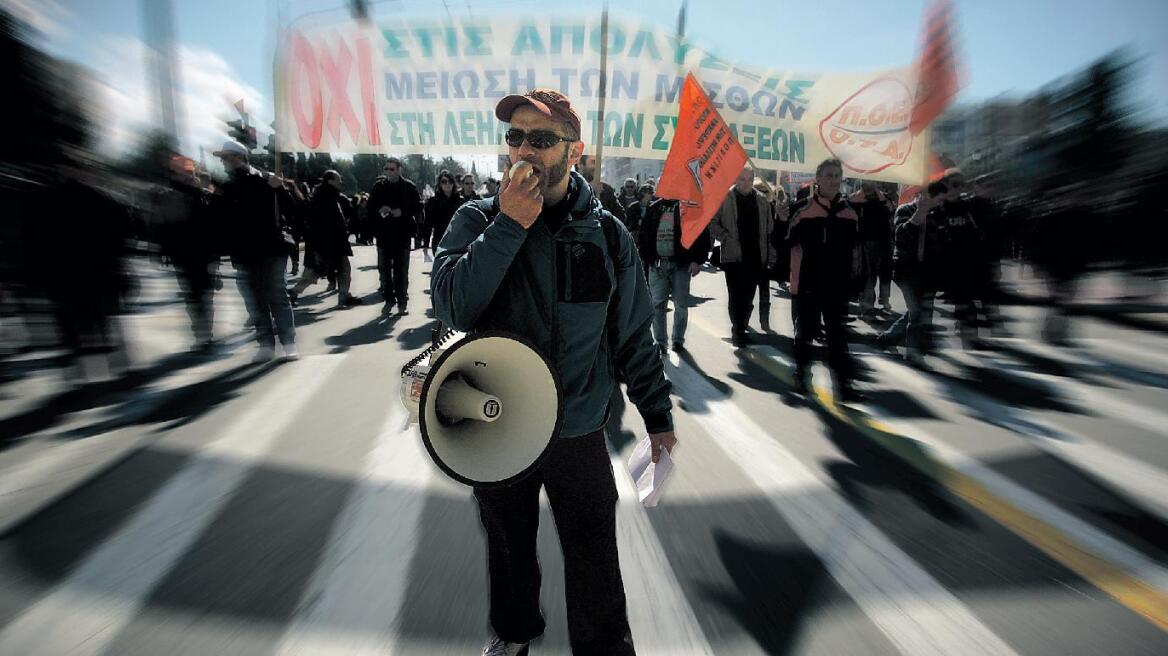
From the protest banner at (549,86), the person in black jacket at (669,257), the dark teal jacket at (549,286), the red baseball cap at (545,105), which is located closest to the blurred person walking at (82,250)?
the dark teal jacket at (549,286)

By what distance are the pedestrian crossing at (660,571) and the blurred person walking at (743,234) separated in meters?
3.04

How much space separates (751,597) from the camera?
2.48m

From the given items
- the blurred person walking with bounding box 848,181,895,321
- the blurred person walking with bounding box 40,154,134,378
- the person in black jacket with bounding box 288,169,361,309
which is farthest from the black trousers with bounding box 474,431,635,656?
the person in black jacket with bounding box 288,169,361,309

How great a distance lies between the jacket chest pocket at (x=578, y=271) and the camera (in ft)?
5.59

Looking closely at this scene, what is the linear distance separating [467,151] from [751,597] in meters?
5.51

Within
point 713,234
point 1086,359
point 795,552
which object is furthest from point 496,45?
point 1086,359

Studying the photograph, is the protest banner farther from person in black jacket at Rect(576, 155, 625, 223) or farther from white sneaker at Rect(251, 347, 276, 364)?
white sneaker at Rect(251, 347, 276, 364)

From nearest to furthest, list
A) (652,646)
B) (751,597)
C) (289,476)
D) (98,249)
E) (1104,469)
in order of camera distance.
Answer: (652,646) < (751,597) < (98,249) < (289,476) < (1104,469)

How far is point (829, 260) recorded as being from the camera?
510 cm

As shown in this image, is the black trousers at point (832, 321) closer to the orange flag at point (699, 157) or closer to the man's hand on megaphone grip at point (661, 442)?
the orange flag at point (699, 157)

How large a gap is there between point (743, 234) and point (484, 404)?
5.71 metres

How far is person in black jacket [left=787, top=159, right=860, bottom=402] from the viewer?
200 inches

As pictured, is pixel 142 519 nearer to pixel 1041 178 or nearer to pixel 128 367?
pixel 128 367

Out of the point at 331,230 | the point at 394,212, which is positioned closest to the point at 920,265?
the point at 394,212
